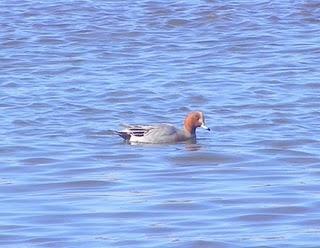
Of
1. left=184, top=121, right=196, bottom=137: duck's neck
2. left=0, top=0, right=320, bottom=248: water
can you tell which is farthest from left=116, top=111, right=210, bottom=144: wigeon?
left=0, top=0, right=320, bottom=248: water

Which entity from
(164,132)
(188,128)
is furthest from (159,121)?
(164,132)

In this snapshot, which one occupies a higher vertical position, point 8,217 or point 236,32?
point 8,217

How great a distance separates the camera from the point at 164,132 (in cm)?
1408

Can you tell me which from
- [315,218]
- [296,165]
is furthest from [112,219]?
[296,165]

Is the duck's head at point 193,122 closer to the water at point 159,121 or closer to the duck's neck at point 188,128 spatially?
the duck's neck at point 188,128

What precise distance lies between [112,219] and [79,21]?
13608mm

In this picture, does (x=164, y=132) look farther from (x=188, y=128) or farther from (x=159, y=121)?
(x=159, y=121)

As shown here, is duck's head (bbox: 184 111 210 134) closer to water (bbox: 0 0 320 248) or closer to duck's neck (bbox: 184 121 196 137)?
duck's neck (bbox: 184 121 196 137)

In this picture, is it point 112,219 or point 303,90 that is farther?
point 303,90

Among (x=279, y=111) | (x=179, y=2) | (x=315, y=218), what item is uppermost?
(x=315, y=218)

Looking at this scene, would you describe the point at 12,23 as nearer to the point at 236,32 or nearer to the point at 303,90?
the point at 236,32

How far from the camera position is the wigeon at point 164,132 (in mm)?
13969

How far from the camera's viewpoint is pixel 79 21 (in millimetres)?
23344

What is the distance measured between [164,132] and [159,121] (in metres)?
1.33
